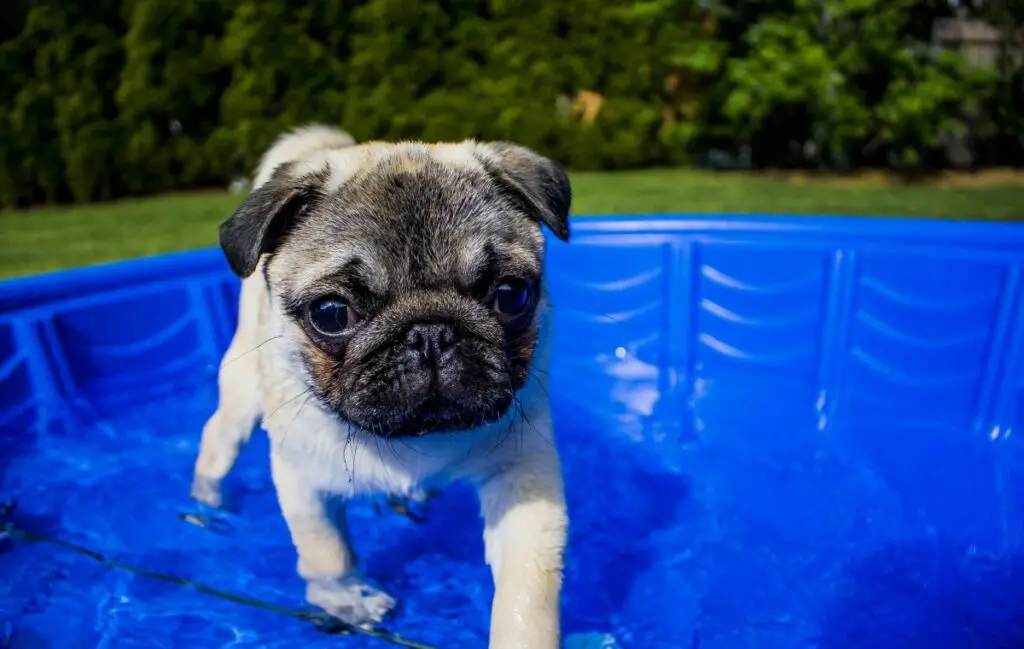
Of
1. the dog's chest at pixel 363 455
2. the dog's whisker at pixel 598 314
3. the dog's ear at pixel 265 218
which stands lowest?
the dog's whisker at pixel 598 314

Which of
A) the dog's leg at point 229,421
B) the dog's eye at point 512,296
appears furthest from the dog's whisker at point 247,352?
the dog's eye at point 512,296

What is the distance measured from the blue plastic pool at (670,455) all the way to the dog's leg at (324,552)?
0.42 ft

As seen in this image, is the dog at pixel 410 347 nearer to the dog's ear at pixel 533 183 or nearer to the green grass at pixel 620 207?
the dog's ear at pixel 533 183

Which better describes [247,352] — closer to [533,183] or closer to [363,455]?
[363,455]

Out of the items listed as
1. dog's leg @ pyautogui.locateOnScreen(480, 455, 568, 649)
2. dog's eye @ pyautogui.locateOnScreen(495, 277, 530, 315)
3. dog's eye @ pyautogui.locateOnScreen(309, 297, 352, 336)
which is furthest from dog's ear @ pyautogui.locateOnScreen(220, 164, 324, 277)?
dog's leg @ pyautogui.locateOnScreen(480, 455, 568, 649)

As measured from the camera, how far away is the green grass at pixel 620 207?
7598 mm

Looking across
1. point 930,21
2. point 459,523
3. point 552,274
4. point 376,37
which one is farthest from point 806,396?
point 376,37

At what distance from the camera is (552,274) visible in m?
5.87

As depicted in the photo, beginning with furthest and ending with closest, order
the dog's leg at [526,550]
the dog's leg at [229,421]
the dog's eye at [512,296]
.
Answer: the dog's leg at [229,421] < the dog's eye at [512,296] < the dog's leg at [526,550]

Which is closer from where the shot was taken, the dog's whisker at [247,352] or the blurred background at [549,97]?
the dog's whisker at [247,352]

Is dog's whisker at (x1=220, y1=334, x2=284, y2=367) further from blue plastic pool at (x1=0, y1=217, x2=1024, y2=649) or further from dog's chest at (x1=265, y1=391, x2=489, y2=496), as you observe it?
blue plastic pool at (x1=0, y1=217, x2=1024, y2=649)

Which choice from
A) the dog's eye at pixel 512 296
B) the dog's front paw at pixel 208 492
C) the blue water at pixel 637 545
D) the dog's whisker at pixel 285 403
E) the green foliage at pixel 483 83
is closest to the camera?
the dog's eye at pixel 512 296

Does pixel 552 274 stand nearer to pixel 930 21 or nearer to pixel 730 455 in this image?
pixel 730 455

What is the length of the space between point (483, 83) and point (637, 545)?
8.87 metres
